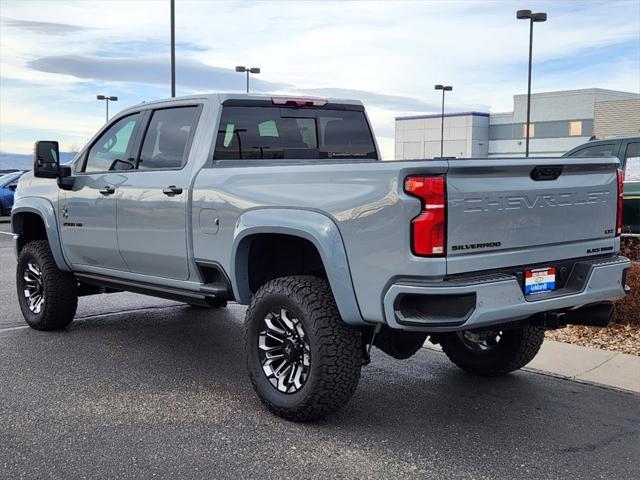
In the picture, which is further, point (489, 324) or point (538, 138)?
point (538, 138)

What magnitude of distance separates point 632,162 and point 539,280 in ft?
27.3

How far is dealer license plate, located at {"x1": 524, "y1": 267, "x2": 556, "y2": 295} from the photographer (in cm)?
442

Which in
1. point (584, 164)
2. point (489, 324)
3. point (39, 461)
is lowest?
point (39, 461)

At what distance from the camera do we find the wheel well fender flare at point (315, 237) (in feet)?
14.3

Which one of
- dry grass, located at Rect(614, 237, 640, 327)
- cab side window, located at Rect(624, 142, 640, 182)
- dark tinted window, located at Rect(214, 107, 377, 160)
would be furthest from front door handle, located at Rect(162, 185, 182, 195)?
cab side window, located at Rect(624, 142, 640, 182)

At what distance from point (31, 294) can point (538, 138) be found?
6481 cm

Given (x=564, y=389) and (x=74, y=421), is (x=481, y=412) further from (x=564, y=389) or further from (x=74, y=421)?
(x=74, y=421)

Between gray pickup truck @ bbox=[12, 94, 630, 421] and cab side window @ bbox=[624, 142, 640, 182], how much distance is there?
6.72 metres

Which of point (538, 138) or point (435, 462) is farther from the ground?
point (538, 138)

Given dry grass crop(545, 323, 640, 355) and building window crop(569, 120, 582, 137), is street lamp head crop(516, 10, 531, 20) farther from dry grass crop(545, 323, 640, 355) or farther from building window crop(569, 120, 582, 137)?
building window crop(569, 120, 582, 137)

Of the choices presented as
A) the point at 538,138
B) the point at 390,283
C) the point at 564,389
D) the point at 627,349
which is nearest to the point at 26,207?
the point at 390,283

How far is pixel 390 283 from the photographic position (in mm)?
4133

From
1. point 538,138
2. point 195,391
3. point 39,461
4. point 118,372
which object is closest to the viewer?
point 39,461

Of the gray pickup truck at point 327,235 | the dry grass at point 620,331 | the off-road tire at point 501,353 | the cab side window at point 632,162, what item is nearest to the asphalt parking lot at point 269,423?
the off-road tire at point 501,353
